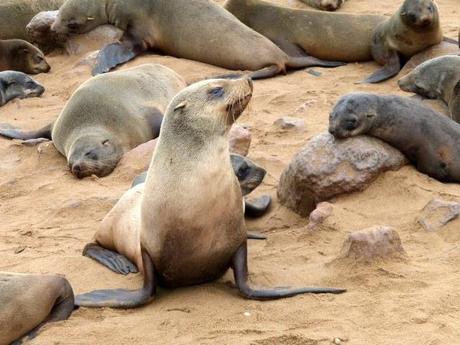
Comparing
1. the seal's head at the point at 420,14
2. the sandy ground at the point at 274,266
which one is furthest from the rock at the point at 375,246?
the seal's head at the point at 420,14

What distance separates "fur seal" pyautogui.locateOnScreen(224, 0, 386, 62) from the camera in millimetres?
9562

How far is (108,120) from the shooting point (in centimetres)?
759

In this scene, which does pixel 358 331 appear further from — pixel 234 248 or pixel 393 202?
pixel 393 202

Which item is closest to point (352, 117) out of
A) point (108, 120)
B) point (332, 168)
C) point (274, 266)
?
point (332, 168)

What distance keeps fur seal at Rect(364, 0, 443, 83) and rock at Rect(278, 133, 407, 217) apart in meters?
3.02

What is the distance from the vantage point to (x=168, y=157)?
179 inches

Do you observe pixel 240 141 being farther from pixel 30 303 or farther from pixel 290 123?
pixel 30 303

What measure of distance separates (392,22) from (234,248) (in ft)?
17.0

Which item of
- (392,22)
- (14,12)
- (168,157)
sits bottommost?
(14,12)

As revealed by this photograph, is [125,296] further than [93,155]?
No

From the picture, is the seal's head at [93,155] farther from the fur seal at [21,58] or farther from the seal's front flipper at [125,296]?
the fur seal at [21,58]

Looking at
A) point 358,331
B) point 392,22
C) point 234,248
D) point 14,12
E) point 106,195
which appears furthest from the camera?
point 14,12

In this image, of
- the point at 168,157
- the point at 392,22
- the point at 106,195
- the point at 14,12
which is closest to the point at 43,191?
the point at 106,195

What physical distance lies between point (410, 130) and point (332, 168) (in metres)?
0.60
